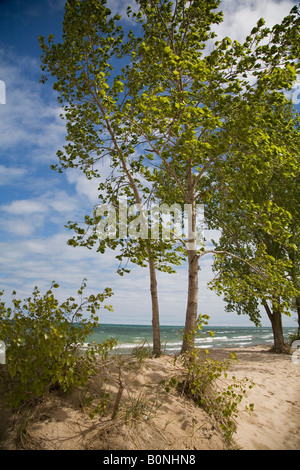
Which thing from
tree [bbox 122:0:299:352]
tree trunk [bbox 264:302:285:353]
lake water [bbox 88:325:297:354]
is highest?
tree [bbox 122:0:299:352]

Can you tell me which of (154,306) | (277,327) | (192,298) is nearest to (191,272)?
(192,298)

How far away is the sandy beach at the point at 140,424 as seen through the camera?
4.15 metres

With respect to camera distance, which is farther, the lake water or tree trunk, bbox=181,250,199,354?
the lake water

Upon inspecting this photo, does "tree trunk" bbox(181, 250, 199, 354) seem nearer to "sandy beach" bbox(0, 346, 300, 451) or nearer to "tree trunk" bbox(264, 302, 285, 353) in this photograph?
"sandy beach" bbox(0, 346, 300, 451)

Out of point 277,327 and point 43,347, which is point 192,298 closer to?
point 43,347

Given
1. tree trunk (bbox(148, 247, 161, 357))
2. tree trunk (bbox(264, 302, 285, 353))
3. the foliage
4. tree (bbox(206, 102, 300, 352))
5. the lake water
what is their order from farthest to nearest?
tree trunk (bbox(264, 302, 285, 353))
the lake water
tree trunk (bbox(148, 247, 161, 357))
tree (bbox(206, 102, 300, 352))
the foliage

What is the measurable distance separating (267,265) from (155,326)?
384cm

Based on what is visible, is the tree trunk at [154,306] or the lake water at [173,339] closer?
the tree trunk at [154,306]

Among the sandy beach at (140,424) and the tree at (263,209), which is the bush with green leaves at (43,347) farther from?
the tree at (263,209)

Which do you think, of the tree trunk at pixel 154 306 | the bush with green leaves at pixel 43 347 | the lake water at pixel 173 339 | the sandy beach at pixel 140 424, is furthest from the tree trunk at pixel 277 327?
the bush with green leaves at pixel 43 347

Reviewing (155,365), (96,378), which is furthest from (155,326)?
(96,378)

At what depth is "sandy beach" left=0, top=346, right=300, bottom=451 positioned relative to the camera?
4152 millimetres

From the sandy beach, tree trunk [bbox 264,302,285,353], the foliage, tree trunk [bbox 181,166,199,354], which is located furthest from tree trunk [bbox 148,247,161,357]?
tree trunk [bbox 264,302,285,353]

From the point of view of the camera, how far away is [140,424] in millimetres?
4602
